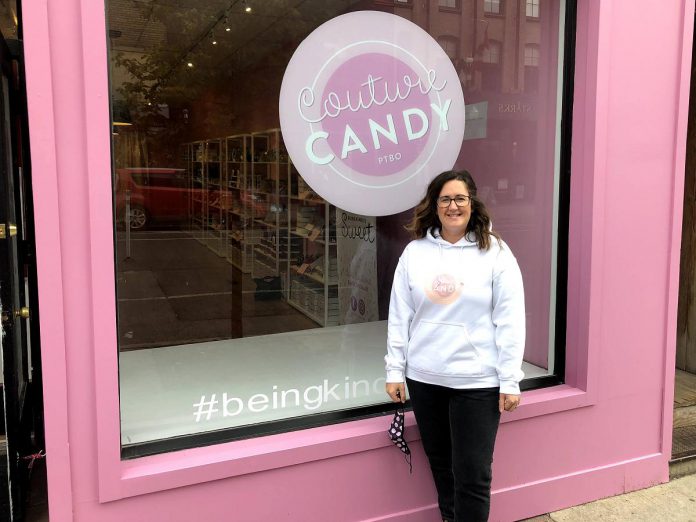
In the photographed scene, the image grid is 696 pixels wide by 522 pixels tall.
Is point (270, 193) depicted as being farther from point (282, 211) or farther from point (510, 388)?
point (510, 388)

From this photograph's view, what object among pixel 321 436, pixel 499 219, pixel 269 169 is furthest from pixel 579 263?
pixel 269 169

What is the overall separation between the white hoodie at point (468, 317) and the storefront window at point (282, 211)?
0.64 meters

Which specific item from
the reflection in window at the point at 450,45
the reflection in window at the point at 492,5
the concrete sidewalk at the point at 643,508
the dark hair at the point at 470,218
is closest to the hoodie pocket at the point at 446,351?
the dark hair at the point at 470,218

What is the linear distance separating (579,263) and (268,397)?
1.64 m

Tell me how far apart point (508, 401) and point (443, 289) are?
0.47m

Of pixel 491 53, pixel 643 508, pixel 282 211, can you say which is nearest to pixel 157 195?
pixel 282 211

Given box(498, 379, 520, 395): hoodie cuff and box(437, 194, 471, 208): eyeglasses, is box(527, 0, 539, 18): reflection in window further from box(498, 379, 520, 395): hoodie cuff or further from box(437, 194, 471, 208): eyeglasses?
box(498, 379, 520, 395): hoodie cuff

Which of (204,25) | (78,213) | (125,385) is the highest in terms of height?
(204,25)

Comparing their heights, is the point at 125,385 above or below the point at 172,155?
below

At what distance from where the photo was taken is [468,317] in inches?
93.0

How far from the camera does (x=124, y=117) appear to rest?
2.82 m

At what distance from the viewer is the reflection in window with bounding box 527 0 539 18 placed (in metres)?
3.25

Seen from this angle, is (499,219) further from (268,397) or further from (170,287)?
(170,287)

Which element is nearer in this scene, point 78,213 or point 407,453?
point 78,213
